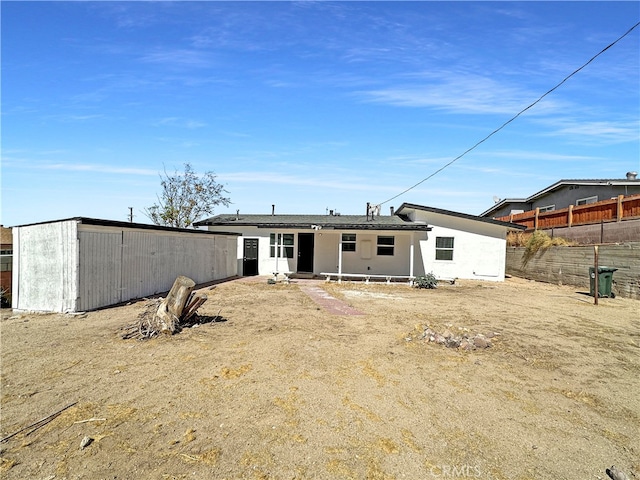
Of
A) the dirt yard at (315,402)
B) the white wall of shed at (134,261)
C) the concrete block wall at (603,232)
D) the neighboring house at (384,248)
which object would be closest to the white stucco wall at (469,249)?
the neighboring house at (384,248)

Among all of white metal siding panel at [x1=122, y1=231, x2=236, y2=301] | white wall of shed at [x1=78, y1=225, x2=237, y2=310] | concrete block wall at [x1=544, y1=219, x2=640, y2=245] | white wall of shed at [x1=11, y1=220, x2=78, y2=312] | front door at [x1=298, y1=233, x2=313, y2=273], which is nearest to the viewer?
white wall of shed at [x1=11, y1=220, x2=78, y2=312]

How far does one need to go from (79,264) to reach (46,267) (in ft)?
3.15

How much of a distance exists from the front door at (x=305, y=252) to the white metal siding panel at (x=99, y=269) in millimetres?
9820

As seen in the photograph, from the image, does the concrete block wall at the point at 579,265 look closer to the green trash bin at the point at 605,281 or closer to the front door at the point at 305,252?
the green trash bin at the point at 605,281

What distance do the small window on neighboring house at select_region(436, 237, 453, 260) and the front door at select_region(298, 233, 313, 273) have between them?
642cm

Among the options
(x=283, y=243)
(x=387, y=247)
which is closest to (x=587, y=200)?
(x=387, y=247)

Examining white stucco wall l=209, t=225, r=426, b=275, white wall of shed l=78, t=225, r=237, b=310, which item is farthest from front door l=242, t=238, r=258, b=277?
white wall of shed l=78, t=225, r=237, b=310

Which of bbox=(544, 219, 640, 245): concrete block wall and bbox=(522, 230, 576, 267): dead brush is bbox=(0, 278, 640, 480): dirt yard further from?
bbox=(522, 230, 576, 267): dead brush

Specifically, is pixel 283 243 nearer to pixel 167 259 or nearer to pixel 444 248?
pixel 167 259

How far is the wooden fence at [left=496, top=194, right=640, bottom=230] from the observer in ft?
48.1

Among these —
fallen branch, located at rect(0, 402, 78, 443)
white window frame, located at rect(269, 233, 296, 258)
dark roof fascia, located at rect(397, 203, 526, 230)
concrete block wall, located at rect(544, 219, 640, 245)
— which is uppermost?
dark roof fascia, located at rect(397, 203, 526, 230)

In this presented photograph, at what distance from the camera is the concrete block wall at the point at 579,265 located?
12359 millimetres

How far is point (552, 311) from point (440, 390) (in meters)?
7.49

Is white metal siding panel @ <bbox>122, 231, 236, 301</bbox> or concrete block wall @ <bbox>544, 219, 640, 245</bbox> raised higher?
concrete block wall @ <bbox>544, 219, 640, 245</bbox>
